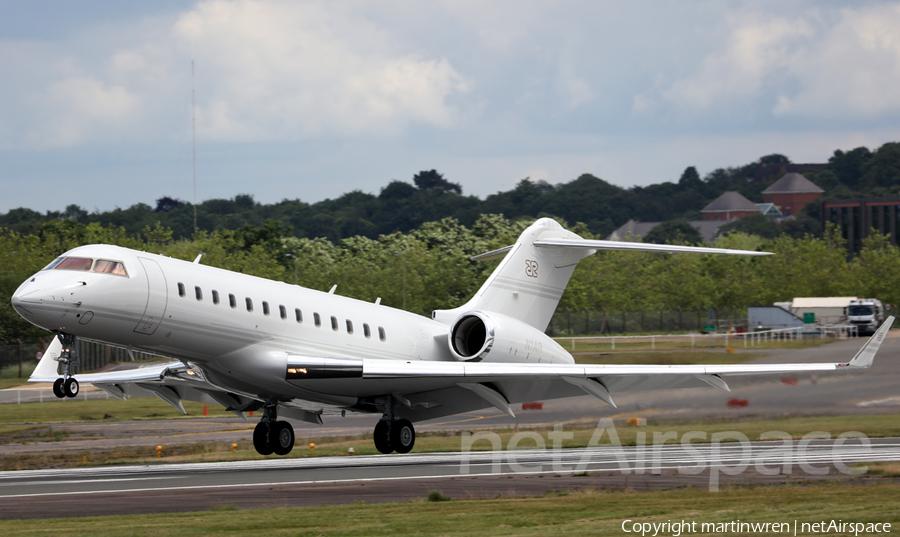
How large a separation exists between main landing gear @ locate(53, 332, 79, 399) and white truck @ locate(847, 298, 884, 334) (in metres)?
48.8

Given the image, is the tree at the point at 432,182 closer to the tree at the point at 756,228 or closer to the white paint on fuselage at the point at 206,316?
the tree at the point at 756,228

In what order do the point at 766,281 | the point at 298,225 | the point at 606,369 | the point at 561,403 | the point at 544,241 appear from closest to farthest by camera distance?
the point at 606,369
the point at 544,241
the point at 561,403
the point at 766,281
the point at 298,225

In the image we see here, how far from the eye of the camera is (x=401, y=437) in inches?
867

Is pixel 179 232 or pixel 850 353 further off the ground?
pixel 179 232

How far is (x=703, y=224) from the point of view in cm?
19200

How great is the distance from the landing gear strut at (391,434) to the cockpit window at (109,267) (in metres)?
6.80

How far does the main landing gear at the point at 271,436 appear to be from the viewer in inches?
849

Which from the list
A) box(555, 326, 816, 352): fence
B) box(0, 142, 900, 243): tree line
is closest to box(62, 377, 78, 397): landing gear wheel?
box(555, 326, 816, 352): fence

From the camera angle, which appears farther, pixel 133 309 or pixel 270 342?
pixel 270 342

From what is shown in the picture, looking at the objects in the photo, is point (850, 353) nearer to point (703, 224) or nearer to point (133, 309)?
point (133, 309)

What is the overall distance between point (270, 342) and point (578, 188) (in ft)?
588

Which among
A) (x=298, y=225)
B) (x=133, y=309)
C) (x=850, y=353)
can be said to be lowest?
(x=850, y=353)

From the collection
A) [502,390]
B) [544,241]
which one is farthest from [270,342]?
[544,241]

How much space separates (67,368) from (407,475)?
8016 millimetres
